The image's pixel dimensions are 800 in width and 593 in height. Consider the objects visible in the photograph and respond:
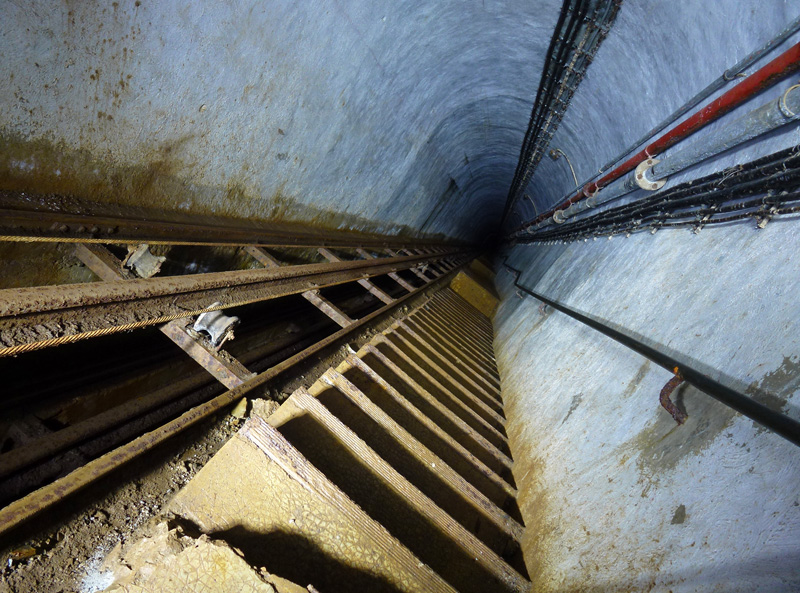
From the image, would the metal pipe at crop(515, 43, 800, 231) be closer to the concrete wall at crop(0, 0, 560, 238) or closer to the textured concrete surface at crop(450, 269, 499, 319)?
the concrete wall at crop(0, 0, 560, 238)

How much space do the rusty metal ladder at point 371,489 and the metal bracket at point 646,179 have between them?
8.12ft

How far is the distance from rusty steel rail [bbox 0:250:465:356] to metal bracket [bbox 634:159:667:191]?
3104 mm

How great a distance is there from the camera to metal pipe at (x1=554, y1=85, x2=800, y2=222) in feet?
5.90

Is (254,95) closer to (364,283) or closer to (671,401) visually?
(364,283)

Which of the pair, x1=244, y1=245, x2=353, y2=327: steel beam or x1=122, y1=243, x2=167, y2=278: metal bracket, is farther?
x1=244, y1=245, x2=353, y2=327: steel beam

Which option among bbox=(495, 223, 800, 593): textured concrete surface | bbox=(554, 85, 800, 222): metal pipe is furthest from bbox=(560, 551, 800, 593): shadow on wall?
bbox=(554, 85, 800, 222): metal pipe

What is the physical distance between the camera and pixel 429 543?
1731mm

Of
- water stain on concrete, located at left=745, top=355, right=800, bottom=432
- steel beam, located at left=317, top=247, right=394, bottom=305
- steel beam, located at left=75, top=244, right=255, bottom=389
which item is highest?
water stain on concrete, located at left=745, top=355, right=800, bottom=432

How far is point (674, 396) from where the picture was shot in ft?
5.92

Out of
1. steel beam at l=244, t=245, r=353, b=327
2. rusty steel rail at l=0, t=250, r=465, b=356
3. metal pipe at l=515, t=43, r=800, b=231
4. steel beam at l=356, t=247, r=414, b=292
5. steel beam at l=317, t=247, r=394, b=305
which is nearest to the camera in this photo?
rusty steel rail at l=0, t=250, r=465, b=356

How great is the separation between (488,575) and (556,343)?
2.34 meters

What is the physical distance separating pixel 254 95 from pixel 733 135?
3413mm

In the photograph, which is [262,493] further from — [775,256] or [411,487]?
[775,256]

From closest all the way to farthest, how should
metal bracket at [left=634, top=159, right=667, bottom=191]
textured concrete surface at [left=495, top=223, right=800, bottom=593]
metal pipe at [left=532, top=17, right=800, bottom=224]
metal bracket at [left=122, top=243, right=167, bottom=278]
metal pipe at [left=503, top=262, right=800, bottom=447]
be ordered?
metal pipe at [left=503, top=262, right=800, bottom=447], textured concrete surface at [left=495, top=223, right=800, bottom=593], metal pipe at [left=532, top=17, right=800, bottom=224], metal bracket at [left=122, top=243, right=167, bottom=278], metal bracket at [left=634, top=159, right=667, bottom=191]
